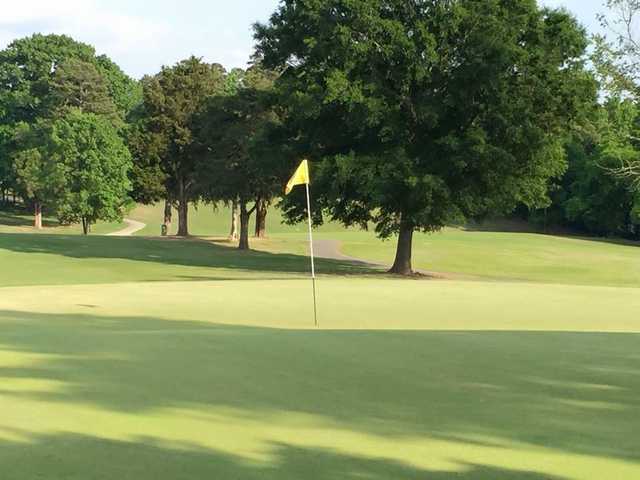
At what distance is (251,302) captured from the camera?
18.0 m

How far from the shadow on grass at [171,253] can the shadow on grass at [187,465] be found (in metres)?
31.2

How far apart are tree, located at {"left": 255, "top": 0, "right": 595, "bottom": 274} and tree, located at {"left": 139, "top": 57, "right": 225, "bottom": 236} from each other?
26289mm

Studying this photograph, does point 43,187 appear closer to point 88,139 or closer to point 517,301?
point 88,139

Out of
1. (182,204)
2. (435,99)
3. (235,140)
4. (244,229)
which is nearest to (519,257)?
(244,229)

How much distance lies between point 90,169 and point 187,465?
62178 millimetres

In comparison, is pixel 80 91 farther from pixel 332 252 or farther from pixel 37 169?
pixel 332 252

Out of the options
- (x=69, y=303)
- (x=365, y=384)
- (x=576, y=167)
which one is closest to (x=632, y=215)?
(x=576, y=167)

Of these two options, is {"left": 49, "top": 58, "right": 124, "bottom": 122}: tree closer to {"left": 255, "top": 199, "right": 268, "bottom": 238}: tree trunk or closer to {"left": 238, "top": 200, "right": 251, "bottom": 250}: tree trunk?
{"left": 255, "top": 199, "right": 268, "bottom": 238}: tree trunk

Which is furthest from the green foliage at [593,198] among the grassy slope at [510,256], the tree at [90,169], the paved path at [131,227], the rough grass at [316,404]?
the rough grass at [316,404]

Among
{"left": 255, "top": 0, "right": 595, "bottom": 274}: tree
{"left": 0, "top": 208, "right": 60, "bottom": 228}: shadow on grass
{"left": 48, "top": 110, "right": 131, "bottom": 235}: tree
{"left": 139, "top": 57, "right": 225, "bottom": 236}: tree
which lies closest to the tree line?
{"left": 255, "top": 0, "right": 595, "bottom": 274}: tree

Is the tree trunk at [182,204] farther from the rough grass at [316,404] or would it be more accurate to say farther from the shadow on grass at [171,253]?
the rough grass at [316,404]

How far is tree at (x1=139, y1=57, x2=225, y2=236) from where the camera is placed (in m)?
59.1

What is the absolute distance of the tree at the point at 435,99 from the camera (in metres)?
31.1

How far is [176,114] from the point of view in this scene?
59.1 metres
